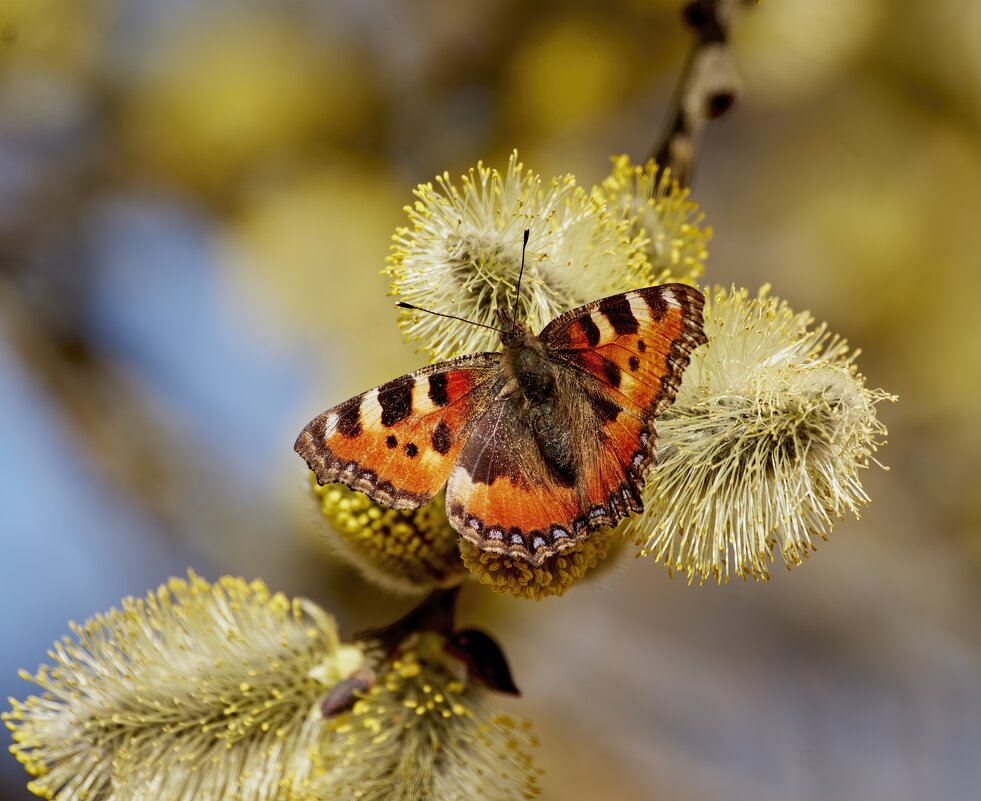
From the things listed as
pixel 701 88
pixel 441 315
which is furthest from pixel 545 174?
pixel 441 315

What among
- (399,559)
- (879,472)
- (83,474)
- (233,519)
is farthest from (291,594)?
(879,472)

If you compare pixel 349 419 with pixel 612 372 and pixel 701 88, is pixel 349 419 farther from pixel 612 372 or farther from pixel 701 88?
pixel 701 88

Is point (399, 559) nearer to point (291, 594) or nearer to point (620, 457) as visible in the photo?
point (620, 457)

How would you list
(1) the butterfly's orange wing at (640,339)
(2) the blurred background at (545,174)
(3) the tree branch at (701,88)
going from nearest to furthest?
1. (1) the butterfly's orange wing at (640,339)
2. (3) the tree branch at (701,88)
3. (2) the blurred background at (545,174)

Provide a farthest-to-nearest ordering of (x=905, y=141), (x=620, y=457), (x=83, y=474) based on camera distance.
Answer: (x=83, y=474) → (x=905, y=141) → (x=620, y=457)

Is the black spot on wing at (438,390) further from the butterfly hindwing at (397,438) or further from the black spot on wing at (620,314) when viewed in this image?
the black spot on wing at (620,314)

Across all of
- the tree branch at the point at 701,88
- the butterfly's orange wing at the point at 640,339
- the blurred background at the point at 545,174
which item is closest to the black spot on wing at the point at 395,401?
the butterfly's orange wing at the point at 640,339

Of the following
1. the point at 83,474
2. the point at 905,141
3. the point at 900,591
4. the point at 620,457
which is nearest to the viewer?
the point at 620,457
